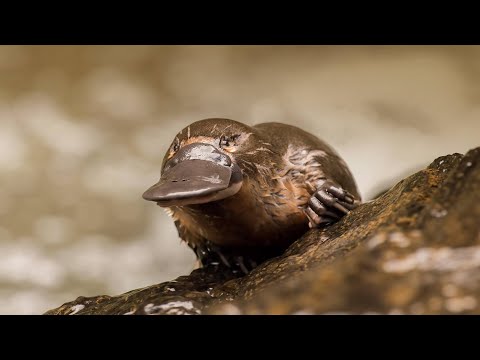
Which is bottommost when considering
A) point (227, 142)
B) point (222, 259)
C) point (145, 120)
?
point (222, 259)

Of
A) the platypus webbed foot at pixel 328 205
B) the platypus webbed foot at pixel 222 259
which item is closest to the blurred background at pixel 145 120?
the platypus webbed foot at pixel 222 259

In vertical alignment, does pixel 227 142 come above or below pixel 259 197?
above

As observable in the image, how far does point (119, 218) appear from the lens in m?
3.82

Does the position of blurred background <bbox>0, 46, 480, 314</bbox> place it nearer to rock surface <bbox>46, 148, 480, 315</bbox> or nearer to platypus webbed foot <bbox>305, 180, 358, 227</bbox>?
platypus webbed foot <bbox>305, 180, 358, 227</bbox>

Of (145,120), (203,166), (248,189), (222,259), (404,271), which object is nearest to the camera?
(404,271)

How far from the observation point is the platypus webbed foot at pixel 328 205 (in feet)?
5.12

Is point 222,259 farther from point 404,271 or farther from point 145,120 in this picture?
point 145,120

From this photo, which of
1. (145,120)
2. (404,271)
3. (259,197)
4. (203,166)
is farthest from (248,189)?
(145,120)

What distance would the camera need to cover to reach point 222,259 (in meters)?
1.72

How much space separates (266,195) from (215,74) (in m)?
2.40

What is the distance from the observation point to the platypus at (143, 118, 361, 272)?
144 centimetres

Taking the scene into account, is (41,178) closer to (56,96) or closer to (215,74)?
(56,96)

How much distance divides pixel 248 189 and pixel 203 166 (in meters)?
0.17

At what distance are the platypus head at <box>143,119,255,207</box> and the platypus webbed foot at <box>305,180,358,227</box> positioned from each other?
252 mm
